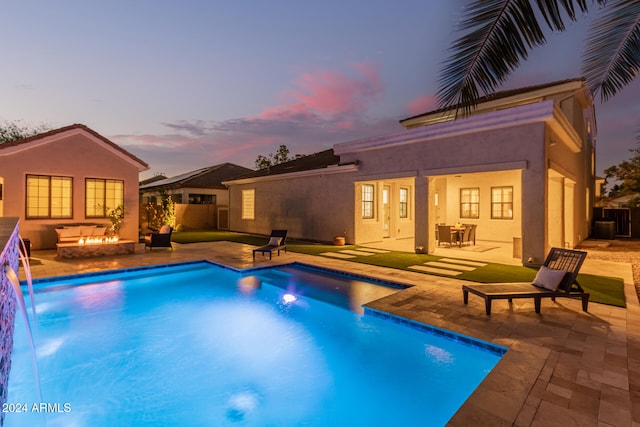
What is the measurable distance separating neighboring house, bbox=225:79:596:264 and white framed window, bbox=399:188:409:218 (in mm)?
61

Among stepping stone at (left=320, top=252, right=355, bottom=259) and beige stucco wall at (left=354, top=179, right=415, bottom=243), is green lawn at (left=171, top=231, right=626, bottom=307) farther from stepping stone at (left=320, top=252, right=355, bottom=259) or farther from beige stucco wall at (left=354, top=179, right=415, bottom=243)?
beige stucco wall at (left=354, top=179, right=415, bottom=243)

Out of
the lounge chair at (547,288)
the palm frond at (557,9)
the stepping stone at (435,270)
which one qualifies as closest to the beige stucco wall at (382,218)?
the stepping stone at (435,270)

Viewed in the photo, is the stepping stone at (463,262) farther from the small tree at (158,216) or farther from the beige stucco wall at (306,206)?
the small tree at (158,216)

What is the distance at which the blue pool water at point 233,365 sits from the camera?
398 centimetres

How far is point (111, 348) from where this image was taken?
18.3 feet

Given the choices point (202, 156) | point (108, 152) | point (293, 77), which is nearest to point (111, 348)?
point (108, 152)

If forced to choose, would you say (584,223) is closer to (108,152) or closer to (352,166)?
(352,166)

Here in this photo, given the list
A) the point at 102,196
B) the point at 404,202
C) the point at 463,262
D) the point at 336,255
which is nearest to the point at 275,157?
the point at 404,202

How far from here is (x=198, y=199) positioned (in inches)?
1187

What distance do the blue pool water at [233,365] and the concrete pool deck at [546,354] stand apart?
23.1 inches

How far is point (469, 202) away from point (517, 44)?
53.2ft

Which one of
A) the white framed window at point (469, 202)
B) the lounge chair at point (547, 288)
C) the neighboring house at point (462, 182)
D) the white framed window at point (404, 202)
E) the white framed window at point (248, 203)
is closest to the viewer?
the lounge chair at point (547, 288)

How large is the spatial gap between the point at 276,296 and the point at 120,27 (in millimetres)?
13291

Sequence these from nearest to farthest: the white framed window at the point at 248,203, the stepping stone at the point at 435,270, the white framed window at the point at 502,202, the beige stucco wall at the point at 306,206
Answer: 1. the stepping stone at the point at 435,270
2. the beige stucco wall at the point at 306,206
3. the white framed window at the point at 502,202
4. the white framed window at the point at 248,203
